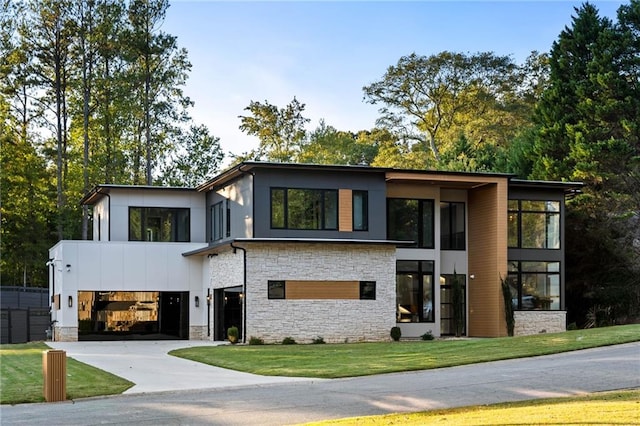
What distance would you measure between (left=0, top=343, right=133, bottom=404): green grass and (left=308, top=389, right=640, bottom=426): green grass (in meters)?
5.75

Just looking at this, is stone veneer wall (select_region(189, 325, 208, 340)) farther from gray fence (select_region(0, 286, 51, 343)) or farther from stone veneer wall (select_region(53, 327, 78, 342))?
gray fence (select_region(0, 286, 51, 343))

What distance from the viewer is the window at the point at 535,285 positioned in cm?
3150

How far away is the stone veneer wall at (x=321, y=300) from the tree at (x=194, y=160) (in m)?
22.0

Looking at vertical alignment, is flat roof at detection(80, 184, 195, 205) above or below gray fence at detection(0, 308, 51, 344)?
above

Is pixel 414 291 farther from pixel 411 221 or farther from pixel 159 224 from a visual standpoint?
pixel 159 224

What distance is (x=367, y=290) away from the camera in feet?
94.9

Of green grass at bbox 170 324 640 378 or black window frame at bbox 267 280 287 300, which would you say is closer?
green grass at bbox 170 324 640 378

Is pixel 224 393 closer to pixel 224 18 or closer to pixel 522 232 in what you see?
pixel 224 18

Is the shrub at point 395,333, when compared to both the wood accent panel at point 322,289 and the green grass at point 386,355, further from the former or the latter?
the green grass at point 386,355

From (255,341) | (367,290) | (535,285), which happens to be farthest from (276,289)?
(535,285)

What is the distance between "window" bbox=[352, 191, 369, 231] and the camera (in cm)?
2941

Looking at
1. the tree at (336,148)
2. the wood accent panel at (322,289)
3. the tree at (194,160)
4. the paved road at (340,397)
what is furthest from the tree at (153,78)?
the paved road at (340,397)

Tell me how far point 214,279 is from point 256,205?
457 cm

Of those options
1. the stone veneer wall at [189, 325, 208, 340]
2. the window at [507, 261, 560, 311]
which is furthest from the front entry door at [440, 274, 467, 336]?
the stone veneer wall at [189, 325, 208, 340]
